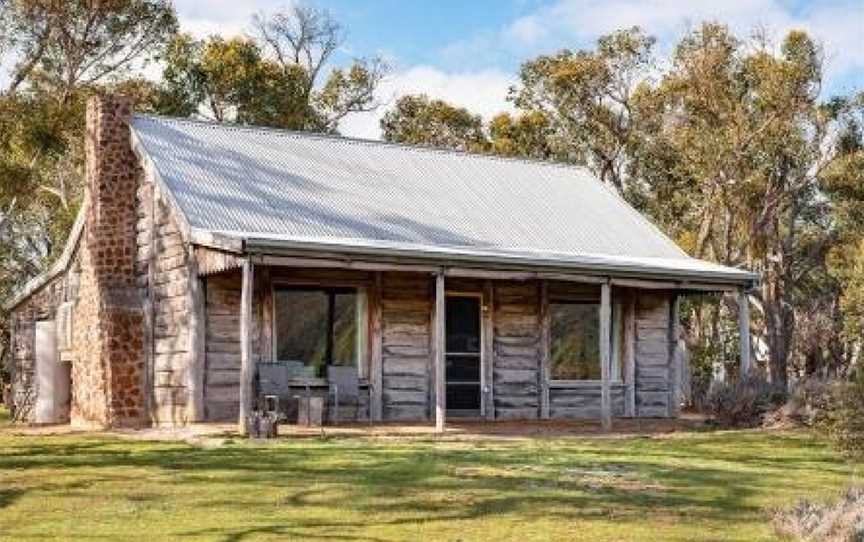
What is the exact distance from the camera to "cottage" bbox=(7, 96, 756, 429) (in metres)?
19.0

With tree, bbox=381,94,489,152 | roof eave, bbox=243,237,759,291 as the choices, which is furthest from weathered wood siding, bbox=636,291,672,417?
tree, bbox=381,94,489,152

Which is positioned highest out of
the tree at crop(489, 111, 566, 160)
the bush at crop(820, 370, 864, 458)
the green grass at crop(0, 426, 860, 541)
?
the tree at crop(489, 111, 566, 160)

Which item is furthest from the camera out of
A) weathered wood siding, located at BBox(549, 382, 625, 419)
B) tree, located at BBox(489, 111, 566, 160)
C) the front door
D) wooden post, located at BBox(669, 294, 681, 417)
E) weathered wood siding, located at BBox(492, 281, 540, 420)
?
tree, located at BBox(489, 111, 566, 160)

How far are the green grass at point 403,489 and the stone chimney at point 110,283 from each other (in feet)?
14.9

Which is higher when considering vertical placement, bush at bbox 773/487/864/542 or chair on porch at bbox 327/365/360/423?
chair on porch at bbox 327/365/360/423

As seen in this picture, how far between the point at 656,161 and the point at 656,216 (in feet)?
7.03

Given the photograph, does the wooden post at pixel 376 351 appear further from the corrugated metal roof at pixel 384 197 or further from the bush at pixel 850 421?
the bush at pixel 850 421

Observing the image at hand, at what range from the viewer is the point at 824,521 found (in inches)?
365

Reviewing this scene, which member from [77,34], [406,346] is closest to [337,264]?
[406,346]

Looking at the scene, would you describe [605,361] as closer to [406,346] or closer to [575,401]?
[575,401]

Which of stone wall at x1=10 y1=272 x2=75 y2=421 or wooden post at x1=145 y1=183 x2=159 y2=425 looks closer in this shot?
wooden post at x1=145 y1=183 x2=159 y2=425

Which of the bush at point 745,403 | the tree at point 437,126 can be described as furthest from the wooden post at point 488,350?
the tree at point 437,126

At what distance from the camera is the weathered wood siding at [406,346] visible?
2041 cm

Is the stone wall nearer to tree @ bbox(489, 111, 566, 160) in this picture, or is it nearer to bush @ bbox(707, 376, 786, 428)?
bush @ bbox(707, 376, 786, 428)
